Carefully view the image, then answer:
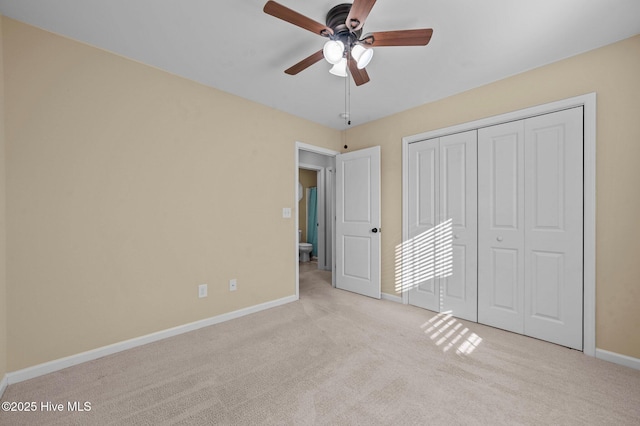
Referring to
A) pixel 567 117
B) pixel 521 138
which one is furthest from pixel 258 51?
pixel 567 117

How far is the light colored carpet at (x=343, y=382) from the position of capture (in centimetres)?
150

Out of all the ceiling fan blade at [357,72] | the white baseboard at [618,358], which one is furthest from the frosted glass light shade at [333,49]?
the white baseboard at [618,358]

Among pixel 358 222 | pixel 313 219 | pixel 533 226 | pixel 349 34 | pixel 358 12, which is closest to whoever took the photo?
pixel 358 12

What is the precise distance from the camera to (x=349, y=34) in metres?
1.70

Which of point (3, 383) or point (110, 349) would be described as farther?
point (110, 349)

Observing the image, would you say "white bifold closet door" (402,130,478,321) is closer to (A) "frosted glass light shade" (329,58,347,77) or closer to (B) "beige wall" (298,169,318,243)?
(A) "frosted glass light shade" (329,58,347,77)

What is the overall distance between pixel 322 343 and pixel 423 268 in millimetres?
1576

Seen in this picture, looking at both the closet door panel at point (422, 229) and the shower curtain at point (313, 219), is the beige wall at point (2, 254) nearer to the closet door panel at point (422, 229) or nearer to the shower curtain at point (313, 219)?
the closet door panel at point (422, 229)

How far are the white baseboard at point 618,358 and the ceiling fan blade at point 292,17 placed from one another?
311cm

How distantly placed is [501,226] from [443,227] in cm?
56

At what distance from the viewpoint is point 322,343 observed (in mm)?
2314

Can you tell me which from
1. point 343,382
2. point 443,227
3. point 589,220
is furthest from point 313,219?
point 589,220

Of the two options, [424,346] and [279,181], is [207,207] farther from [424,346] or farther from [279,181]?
[424,346]

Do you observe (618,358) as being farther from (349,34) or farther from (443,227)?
(349,34)
